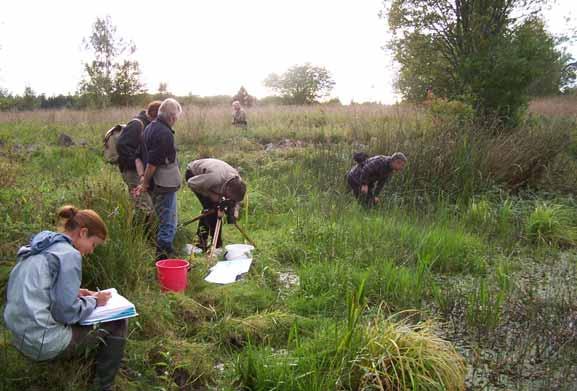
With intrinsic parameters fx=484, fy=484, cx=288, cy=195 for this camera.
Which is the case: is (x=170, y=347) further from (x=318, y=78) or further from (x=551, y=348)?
(x=318, y=78)

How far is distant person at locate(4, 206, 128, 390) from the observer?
7.04 ft

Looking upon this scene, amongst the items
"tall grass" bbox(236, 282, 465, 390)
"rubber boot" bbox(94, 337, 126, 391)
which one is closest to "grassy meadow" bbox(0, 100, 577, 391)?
"tall grass" bbox(236, 282, 465, 390)

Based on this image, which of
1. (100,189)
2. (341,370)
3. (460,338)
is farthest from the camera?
(100,189)

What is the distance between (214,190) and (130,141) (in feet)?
3.08

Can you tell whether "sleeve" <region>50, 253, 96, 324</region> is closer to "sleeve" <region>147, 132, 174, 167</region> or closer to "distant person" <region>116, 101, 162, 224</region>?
"sleeve" <region>147, 132, 174, 167</region>

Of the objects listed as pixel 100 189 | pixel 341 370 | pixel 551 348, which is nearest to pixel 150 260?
pixel 100 189

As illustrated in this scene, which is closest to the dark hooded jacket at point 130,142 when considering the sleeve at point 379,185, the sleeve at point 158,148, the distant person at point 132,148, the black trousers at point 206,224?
the distant person at point 132,148

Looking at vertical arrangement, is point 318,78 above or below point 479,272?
above

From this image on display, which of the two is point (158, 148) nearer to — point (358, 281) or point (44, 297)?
point (358, 281)

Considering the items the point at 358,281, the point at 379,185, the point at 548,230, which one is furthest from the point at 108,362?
the point at 548,230

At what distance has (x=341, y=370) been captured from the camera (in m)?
2.63

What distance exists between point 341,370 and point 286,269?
2.16m

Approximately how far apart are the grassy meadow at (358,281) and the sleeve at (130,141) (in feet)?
0.89

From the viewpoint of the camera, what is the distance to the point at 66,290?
2.20m
